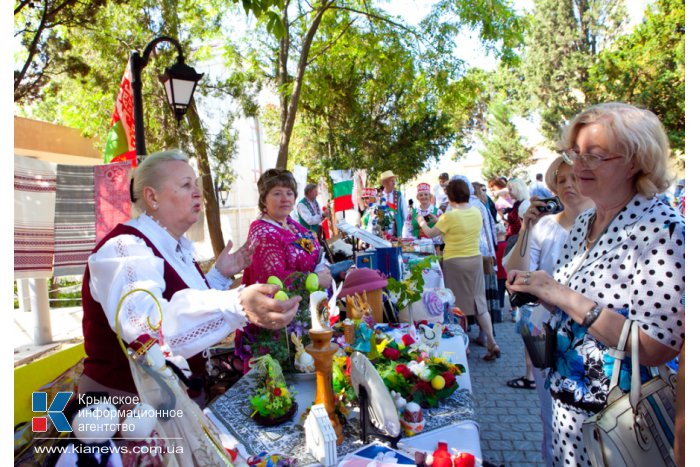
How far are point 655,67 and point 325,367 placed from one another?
2092 centimetres

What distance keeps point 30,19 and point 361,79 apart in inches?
367

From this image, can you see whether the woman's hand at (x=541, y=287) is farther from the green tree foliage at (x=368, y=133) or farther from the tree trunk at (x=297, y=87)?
the green tree foliage at (x=368, y=133)

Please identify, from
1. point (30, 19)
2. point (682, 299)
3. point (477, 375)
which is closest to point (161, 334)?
point (682, 299)

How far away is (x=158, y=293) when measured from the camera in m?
1.39

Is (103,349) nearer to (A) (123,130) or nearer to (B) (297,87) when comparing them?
(A) (123,130)

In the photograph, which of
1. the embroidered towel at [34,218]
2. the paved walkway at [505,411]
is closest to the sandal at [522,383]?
the paved walkway at [505,411]

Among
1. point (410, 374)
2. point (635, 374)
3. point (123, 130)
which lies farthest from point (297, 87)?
point (635, 374)

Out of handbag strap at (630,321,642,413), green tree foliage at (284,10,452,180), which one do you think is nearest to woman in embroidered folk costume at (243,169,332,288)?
handbag strap at (630,321,642,413)

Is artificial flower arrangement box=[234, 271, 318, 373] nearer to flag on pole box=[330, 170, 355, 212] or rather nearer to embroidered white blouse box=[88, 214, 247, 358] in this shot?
embroidered white blouse box=[88, 214, 247, 358]

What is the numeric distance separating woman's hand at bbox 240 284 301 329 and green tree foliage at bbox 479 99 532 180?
43.3m

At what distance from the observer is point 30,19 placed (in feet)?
18.7

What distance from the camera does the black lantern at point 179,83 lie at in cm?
489

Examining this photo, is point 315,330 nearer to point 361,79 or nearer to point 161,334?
point 161,334

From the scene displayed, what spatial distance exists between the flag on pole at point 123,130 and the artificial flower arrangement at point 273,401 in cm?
313
